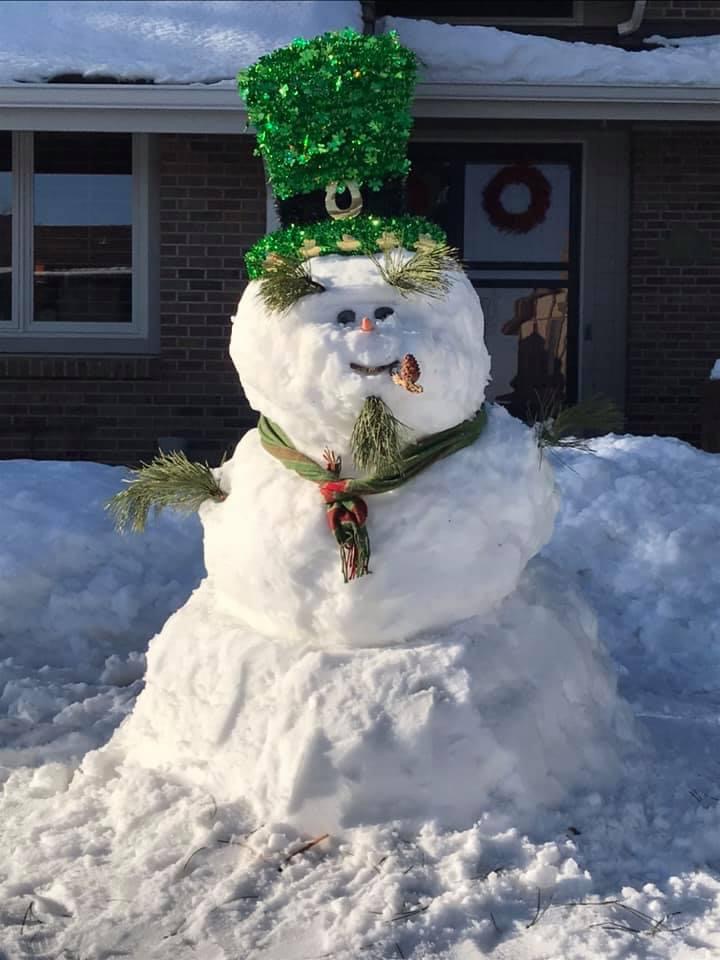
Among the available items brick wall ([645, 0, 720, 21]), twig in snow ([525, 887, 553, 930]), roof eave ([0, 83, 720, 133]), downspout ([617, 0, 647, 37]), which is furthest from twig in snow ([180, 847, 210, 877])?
brick wall ([645, 0, 720, 21])

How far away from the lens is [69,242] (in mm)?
9633

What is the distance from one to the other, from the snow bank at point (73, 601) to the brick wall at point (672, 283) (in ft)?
17.6

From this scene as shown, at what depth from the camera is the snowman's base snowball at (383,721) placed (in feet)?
9.79

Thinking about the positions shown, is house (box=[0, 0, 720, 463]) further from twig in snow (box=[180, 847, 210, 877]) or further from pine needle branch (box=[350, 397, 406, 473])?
twig in snow (box=[180, 847, 210, 877])

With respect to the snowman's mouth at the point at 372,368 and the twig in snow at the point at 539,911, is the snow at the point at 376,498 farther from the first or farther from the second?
the twig in snow at the point at 539,911

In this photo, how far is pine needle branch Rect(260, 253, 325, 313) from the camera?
3.10 m

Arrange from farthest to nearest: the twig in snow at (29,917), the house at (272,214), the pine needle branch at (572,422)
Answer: the house at (272,214), the pine needle branch at (572,422), the twig in snow at (29,917)

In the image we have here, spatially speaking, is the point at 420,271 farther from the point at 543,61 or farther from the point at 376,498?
the point at 543,61

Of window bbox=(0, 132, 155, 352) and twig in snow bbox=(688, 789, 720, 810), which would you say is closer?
twig in snow bbox=(688, 789, 720, 810)

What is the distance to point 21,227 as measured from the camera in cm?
957

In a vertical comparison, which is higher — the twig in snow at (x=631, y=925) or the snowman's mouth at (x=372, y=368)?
the snowman's mouth at (x=372, y=368)

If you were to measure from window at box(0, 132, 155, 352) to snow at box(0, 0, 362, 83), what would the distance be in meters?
0.86

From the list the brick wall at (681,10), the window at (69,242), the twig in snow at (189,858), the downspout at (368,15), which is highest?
the brick wall at (681,10)

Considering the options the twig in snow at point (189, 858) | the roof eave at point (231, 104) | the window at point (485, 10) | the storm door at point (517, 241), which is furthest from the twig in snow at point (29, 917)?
the window at point (485, 10)
